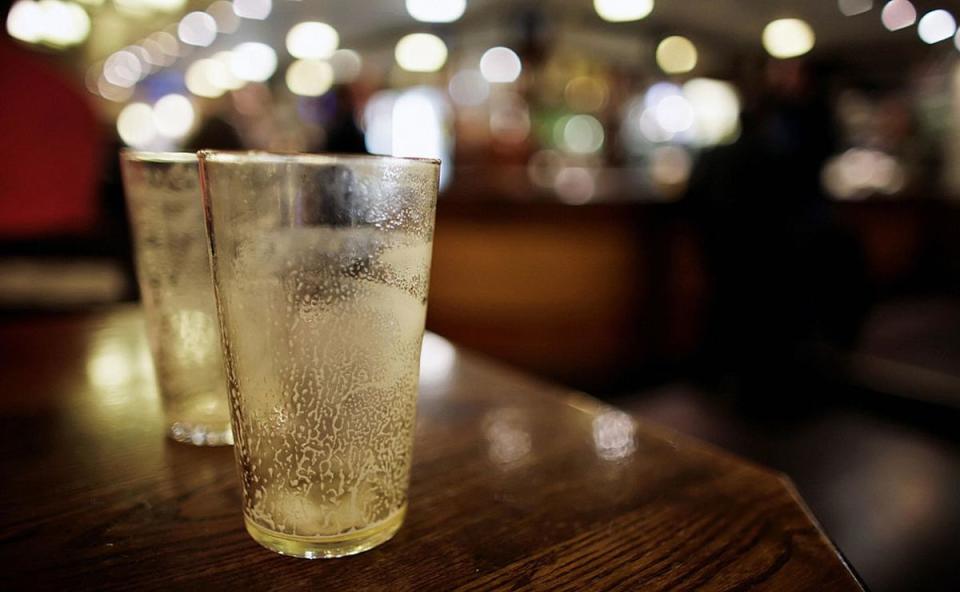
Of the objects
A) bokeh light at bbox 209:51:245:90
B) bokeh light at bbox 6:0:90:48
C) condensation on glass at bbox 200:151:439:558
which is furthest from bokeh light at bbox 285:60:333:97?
condensation on glass at bbox 200:151:439:558

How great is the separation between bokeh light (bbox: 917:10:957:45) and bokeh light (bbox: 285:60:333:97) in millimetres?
7264

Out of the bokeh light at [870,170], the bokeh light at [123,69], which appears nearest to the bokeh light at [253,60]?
the bokeh light at [123,69]

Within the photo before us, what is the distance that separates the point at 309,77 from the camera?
396 inches

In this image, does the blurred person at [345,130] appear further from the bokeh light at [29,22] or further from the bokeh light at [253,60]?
the bokeh light at [253,60]

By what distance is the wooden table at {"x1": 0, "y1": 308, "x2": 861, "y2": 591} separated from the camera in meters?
0.34

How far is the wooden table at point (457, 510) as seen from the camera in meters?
0.34

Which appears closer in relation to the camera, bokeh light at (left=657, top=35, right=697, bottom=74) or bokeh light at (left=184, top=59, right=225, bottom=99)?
bokeh light at (left=657, top=35, right=697, bottom=74)

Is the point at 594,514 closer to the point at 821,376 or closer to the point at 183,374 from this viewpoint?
the point at 183,374

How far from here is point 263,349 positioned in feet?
1.12

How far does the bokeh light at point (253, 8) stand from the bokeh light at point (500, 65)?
92.0 inches

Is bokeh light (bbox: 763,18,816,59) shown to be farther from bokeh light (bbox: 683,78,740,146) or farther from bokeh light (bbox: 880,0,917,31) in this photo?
bokeh light (bbox: 683,78,740,146)

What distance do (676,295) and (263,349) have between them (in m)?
3.48

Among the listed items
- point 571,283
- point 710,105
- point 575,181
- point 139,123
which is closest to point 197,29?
point 575,181

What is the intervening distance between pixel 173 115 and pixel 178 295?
603 inches
